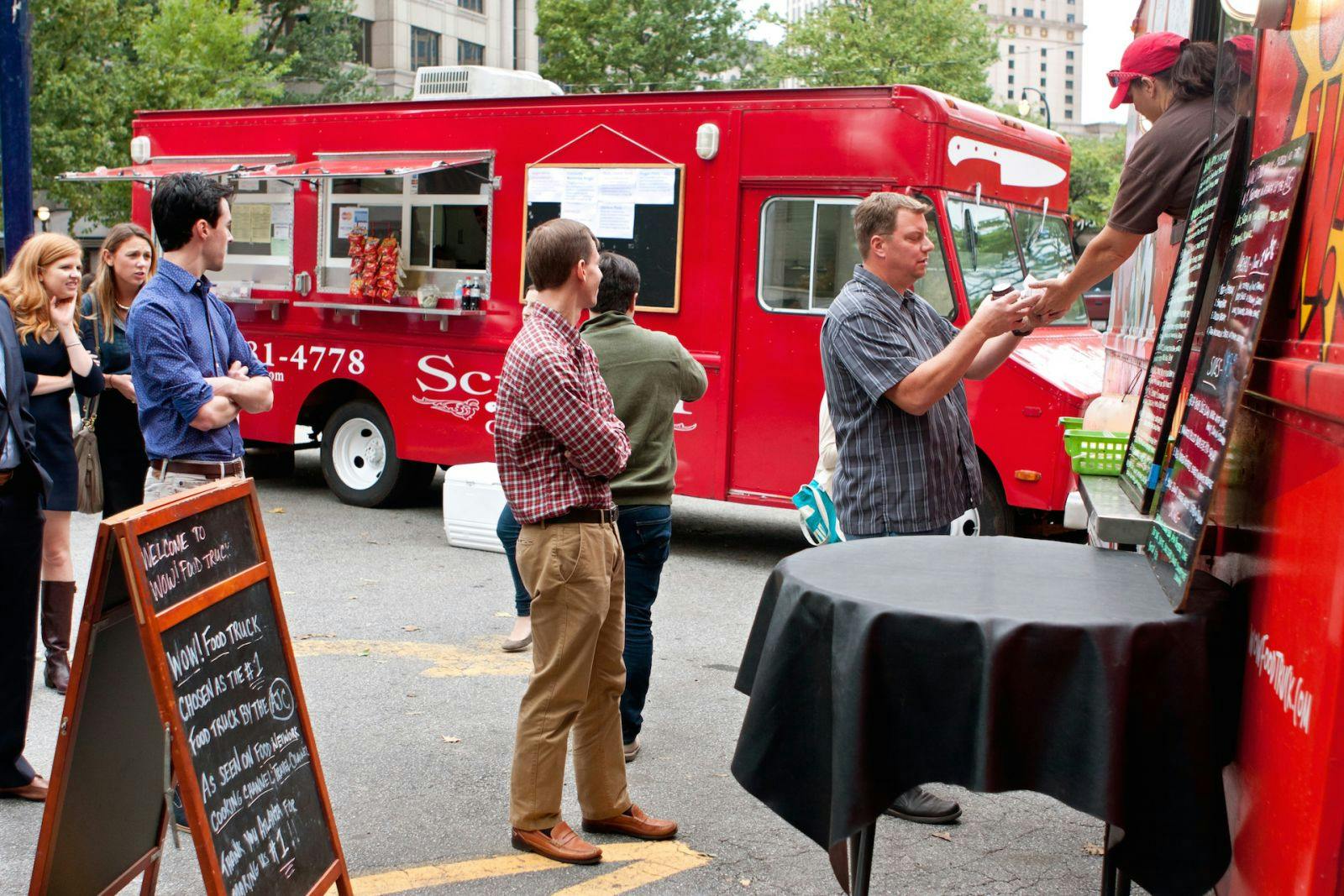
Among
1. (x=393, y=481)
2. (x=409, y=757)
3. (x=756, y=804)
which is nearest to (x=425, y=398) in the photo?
(x=393, y=481)

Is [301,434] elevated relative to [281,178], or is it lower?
lower

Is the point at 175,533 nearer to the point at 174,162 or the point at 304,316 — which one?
the point at 304,316

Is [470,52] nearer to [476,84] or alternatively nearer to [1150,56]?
[476,84]

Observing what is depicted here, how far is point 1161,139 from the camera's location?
3562 millimetres

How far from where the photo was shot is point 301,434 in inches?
461

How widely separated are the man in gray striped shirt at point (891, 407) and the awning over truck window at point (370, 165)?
564 cm

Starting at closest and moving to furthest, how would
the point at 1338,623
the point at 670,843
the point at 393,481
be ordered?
the point at 1338,623
the point at 670,843
the point at 393,481

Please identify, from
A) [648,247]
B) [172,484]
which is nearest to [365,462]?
[648,247]

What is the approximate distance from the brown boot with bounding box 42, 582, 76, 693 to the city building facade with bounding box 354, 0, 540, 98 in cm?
4207

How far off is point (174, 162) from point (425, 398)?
3392 millimetres

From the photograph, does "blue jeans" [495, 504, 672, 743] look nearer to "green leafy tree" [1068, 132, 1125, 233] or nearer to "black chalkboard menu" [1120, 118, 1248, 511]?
"black chalkboard menu" [1120, 118, 1248, 511]

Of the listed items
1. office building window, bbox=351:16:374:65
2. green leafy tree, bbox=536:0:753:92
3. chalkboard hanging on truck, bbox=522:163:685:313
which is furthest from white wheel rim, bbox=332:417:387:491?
office building window, bbox=351:16:374:65

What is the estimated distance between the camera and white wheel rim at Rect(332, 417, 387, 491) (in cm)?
1057

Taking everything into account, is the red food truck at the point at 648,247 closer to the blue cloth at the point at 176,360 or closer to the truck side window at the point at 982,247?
the truck side window at the point at 982,247
